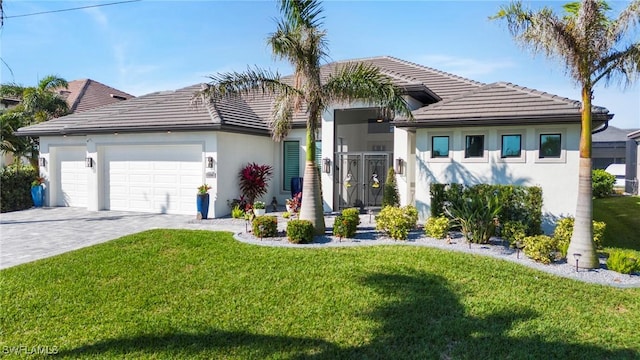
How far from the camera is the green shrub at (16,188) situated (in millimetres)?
16922

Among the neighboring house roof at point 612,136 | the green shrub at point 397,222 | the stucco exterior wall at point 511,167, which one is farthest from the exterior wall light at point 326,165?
the neighboring house roof at point 612,136

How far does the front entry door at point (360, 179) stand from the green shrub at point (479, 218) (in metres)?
5.45

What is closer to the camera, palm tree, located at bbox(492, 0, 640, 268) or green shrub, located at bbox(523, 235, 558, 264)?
palm tree, located at bbox(492, 0, 640, 268)

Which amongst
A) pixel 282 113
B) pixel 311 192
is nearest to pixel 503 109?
pixel 311 192

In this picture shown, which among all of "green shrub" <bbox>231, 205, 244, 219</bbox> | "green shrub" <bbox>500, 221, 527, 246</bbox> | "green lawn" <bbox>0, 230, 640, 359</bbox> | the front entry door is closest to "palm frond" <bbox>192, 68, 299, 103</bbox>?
"green lawn" <bbox>0, 230, 640, 359</bbox>

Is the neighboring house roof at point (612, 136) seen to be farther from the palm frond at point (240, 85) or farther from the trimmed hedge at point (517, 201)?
the palm frond at point (240, 85)

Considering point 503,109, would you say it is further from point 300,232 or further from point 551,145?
point 300,232

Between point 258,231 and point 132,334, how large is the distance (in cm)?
490

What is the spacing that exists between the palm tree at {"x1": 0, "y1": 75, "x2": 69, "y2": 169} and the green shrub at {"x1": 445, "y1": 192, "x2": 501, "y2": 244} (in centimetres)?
2100

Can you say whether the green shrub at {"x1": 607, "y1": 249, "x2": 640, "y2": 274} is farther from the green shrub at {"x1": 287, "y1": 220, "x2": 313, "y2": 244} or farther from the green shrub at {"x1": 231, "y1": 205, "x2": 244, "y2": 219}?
the green shrub at {"x1": 231, "y1": 205, "x2": 244, "y2": 219}

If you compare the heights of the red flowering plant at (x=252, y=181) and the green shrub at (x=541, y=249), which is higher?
the red flowering plant at (x=252, y=181)

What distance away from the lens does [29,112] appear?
822 inches

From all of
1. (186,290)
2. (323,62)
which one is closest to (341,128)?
(323,62)

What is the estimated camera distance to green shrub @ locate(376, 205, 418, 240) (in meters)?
10.2
